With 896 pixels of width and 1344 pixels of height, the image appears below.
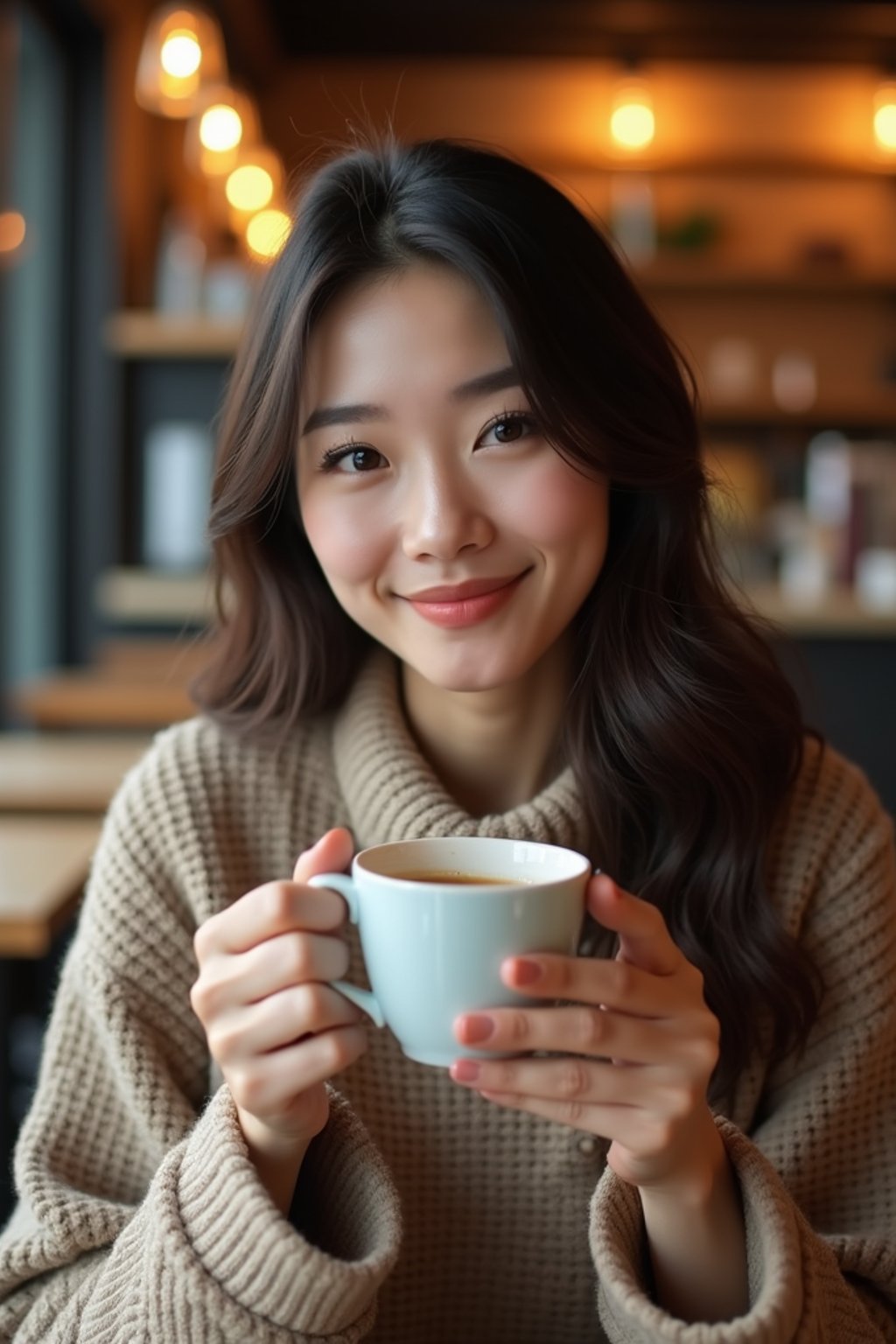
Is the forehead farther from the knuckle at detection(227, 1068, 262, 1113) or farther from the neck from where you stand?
the knuckle at detection(227, 1068, 262, 1113)

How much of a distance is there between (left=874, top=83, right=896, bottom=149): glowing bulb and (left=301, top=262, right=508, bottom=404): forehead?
5721 millimetres

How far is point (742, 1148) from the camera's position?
825 mm

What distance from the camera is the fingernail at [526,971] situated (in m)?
0.64

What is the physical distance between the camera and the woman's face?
0.93m

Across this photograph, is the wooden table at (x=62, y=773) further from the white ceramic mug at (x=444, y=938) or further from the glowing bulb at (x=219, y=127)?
the glowing bulb at (x=219, y=127)

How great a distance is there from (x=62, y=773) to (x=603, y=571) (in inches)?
56.0

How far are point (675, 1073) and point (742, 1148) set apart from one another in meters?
0.15

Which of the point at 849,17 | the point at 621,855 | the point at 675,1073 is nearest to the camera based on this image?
the point at 675,1073

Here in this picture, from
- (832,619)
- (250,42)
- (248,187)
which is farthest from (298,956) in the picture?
(250,42)

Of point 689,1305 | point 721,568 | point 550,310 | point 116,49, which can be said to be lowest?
point 689,1305

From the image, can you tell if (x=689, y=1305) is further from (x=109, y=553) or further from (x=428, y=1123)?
(x=109, y=553)

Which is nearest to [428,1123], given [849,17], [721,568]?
[721,568]

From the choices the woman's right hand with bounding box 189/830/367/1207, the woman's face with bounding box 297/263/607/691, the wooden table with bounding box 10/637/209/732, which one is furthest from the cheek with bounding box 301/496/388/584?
the wooden table with bounding box 10/637/209/732

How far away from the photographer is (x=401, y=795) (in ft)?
3.39
